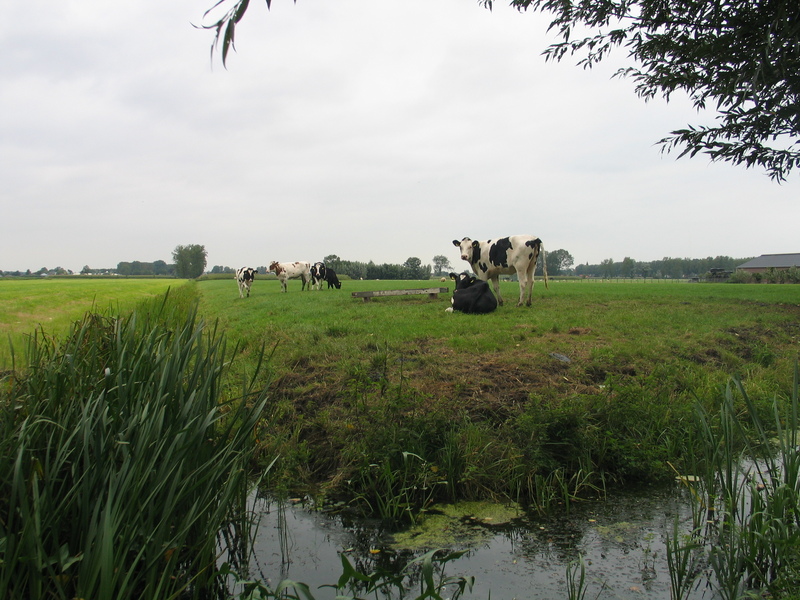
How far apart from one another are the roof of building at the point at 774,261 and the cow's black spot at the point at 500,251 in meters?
81.2

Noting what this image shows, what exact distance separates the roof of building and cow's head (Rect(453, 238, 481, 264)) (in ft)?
266

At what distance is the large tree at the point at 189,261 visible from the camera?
433ft

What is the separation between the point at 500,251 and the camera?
15.5 metres

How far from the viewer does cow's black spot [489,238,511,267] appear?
605 inches

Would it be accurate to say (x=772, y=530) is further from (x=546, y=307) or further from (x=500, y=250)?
(x=500, y=250)

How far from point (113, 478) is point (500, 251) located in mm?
14273

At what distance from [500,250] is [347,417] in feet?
37.1

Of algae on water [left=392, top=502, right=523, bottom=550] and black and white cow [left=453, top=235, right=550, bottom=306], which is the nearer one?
algae on water [left=392, top=502, right=523, bottom=550]

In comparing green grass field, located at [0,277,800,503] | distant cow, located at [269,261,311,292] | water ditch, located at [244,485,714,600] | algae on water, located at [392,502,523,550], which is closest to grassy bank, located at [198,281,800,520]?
green grass field, located at [0,277,800,503]

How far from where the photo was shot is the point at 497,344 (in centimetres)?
825

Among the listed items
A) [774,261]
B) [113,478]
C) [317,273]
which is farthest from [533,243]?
[774,261]

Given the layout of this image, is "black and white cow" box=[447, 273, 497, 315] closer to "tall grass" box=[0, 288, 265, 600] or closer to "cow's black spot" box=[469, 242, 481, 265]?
"cow's black spot" box=[469, 242, 481, 265]

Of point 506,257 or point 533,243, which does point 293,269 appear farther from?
point 533,243

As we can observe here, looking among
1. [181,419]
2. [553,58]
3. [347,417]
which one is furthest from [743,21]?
[181,419]
